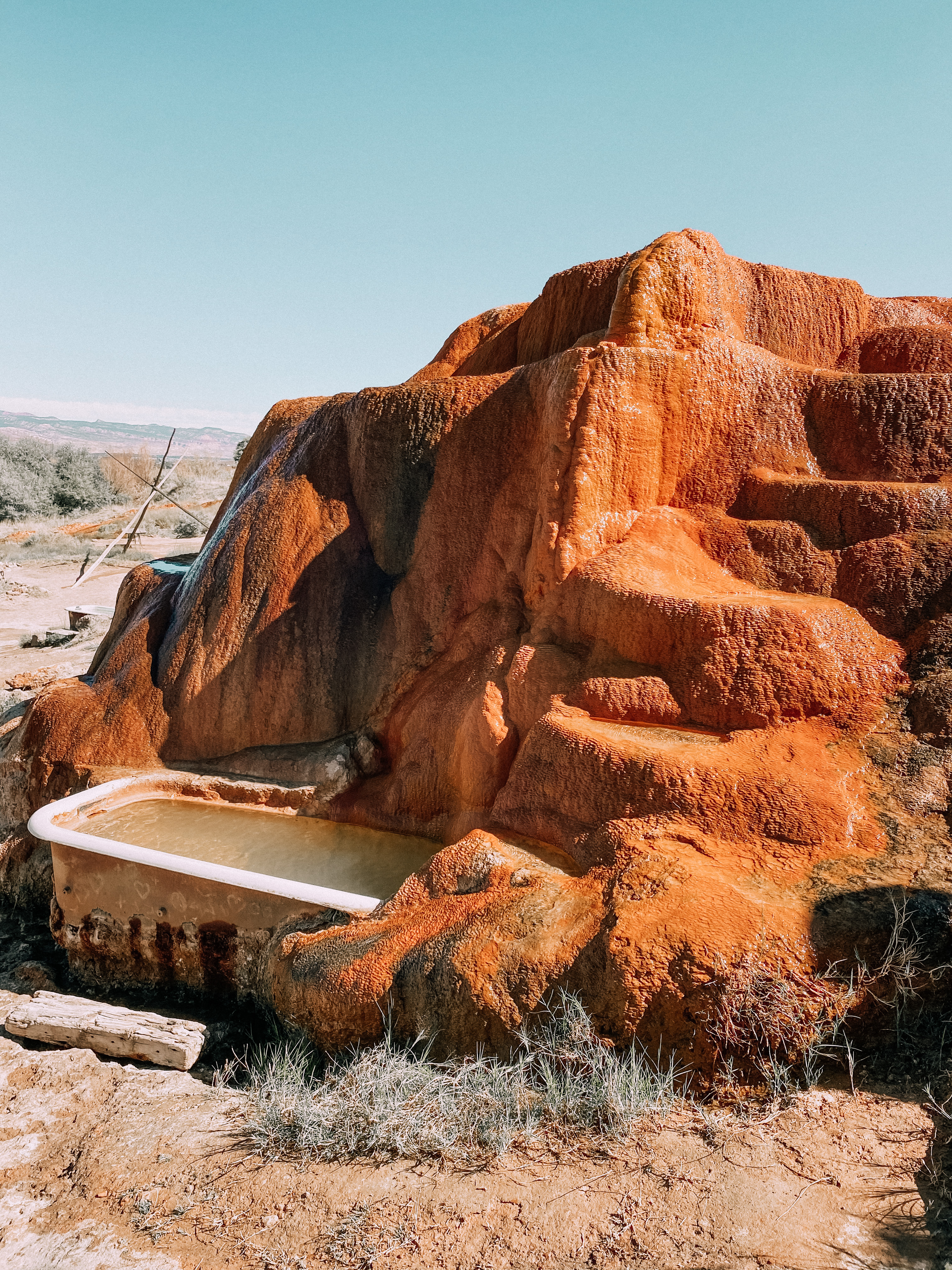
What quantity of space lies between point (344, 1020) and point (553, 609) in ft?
7.31

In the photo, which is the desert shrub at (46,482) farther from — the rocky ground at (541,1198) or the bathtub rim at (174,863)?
the rocky ground at (541,1198)

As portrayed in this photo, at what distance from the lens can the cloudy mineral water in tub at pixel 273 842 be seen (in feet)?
15.6

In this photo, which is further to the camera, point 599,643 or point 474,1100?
point 599,643

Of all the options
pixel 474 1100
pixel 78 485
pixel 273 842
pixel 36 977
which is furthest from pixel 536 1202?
→ pixel 78 485

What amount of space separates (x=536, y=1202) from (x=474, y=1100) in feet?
1.41

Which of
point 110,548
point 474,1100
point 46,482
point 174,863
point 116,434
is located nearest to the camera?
point 474,1100

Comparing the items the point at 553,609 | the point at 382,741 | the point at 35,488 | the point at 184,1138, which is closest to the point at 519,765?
the point at 553,609

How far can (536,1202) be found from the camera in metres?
2.73

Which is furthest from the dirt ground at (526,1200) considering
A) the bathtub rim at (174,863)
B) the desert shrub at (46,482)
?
the desert shrub at (46,482)

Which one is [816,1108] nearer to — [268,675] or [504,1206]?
[504,1206]

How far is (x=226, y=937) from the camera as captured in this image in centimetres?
445

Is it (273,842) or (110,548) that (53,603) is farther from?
(273,842)

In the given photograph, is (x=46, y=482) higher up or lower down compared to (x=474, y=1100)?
higher up

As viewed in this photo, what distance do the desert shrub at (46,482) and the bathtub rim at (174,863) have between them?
25680 mm
